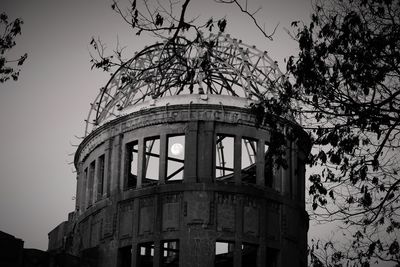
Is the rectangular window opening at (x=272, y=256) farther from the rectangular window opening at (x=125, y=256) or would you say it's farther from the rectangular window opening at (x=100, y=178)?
the rectangular window opening at (x=100, y=178)

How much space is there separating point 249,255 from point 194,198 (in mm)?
4318

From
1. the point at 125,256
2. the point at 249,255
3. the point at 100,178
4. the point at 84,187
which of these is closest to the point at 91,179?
the point at 84,187

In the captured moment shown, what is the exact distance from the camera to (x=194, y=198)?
1304 inches

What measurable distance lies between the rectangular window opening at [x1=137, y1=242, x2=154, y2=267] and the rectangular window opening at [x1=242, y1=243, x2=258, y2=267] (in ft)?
13.4

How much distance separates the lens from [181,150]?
1425 inches

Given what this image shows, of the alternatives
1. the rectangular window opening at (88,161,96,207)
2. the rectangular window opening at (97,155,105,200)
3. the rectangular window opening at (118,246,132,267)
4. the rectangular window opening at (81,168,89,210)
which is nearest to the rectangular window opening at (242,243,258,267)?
the rectangular window opening at (118,246,132,267)

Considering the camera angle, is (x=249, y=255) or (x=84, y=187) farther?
(x=84, y=187)

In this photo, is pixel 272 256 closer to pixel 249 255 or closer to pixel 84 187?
pixel 249 255

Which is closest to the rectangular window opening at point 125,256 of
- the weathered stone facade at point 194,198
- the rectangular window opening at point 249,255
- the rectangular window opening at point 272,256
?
the weathered stone facade at point 194,198

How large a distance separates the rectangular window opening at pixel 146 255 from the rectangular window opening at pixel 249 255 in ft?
13.4

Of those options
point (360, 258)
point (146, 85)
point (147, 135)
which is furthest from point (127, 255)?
point (360, 258)

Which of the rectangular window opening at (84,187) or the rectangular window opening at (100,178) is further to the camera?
the rectangular window opening at (84,187)

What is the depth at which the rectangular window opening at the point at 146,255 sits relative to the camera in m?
33.6

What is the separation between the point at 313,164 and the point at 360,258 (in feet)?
8.59
